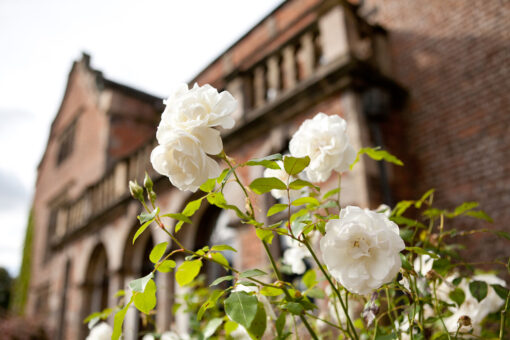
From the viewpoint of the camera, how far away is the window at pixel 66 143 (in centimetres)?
1374

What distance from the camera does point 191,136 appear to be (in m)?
1.00

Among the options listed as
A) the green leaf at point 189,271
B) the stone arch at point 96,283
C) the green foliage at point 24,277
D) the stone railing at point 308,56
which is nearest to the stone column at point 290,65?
the stone railing at point 308,56

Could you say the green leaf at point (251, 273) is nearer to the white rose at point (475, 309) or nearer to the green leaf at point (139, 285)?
the green leaf at point (139, 285)

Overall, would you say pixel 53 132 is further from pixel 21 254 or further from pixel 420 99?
pixel 420 99

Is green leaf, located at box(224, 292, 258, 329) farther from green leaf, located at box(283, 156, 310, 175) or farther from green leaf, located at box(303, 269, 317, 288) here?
green leaf, located at box(303, 269, 317, 288)

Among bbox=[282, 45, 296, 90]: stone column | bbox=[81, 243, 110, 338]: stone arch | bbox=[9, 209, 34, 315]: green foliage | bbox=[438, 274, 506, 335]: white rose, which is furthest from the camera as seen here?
bbox=[9, 209, 34, 315]: green foliage

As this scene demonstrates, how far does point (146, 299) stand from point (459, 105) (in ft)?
14.5

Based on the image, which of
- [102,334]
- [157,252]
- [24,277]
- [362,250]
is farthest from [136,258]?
[24,277]

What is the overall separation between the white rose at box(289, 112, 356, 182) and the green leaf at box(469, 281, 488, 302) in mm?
573

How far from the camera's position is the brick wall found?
13.6 ft

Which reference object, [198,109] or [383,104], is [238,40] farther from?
[198,109]

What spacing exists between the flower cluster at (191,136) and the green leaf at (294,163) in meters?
0.17

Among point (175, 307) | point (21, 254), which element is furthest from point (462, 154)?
point (21, 254)

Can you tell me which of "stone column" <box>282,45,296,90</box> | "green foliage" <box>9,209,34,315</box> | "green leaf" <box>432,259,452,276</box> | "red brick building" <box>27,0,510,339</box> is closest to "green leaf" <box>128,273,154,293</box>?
"green leaf" <box>432,259,452,276</box>
